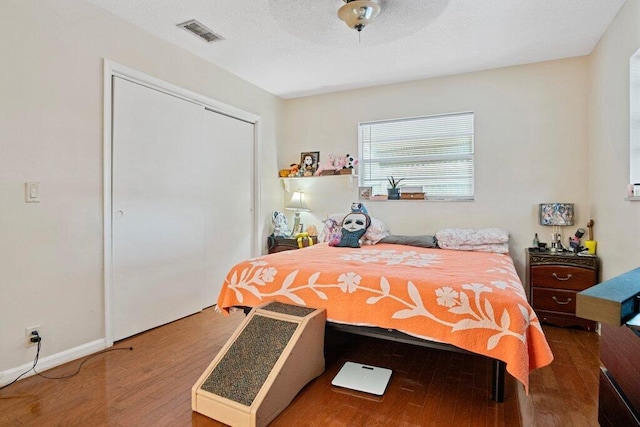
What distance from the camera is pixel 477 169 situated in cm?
367

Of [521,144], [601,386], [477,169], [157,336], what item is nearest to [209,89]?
[157,336]

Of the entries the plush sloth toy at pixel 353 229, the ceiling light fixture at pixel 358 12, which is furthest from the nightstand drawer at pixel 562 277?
the ceiling light fixture at pixel 358 12

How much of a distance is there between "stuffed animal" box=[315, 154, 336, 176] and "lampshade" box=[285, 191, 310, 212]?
39 cm

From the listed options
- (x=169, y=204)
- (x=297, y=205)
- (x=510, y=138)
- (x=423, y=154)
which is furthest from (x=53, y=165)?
(x=510, y=138)

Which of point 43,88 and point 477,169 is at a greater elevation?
point 43,88

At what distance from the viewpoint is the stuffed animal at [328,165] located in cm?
434

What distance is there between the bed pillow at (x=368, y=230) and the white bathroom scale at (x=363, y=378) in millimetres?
1602

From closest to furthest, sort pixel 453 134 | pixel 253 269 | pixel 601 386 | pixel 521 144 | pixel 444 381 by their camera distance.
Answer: pixel 601 386, pixel 444 381, pixel 253 269, pixel 521 144, pixel 453 134

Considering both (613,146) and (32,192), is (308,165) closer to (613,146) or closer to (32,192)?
(32,192)

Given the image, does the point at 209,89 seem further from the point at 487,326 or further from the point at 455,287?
the point at 487,326

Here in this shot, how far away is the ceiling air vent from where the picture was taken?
107 inches

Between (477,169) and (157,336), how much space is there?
3.45m

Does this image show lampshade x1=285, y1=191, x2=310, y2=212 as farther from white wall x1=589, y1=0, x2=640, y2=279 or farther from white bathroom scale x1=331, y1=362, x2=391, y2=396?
white wall x1=589, y1=0, x2=640, y2=279

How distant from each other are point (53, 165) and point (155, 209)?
2.78 ft
